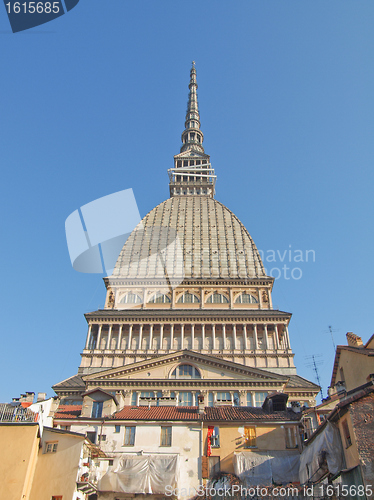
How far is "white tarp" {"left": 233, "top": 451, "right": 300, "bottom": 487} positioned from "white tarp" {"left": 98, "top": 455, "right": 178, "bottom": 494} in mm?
4590

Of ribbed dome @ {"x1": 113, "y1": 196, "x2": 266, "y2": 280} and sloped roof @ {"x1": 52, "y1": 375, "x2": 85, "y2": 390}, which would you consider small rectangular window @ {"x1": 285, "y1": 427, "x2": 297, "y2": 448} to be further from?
ribbed dome @ {"x1": 113, "y1": 196, "x2": 266, "y2": 280}

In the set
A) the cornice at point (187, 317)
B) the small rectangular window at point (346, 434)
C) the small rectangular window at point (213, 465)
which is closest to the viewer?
the small rectangular window at point (346, 434)

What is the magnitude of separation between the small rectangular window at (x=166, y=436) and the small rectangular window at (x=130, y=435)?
84.0 inches

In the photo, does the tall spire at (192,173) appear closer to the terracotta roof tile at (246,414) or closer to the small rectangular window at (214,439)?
the terracotta roof tile at (246,414)

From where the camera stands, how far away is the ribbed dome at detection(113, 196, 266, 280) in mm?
78375

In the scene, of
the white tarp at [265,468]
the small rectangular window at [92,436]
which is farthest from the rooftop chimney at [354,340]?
the small rectangular window at [92,436]

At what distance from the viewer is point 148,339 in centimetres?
6406

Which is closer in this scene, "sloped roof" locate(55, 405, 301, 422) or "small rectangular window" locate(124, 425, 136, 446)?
"small rectangular window" locate(124, 425, 136, 446)

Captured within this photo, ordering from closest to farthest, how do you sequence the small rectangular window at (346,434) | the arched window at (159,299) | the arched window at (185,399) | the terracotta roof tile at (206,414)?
the small rectangular window at (346,434) → the terracotta roof tile at (206,414) → the arched window at (185,399) → the arched window at (159,299)

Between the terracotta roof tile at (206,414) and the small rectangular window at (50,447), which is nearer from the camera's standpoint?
the small rectangular window at (50,447)

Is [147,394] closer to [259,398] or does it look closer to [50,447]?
[259,398]

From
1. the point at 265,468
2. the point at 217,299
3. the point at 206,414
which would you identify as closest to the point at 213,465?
the point at 265,468

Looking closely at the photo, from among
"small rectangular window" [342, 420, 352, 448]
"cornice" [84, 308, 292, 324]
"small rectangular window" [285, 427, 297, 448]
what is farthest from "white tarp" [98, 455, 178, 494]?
"cornice" [84, 308, 292, 324]

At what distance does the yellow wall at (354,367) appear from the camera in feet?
97.2
